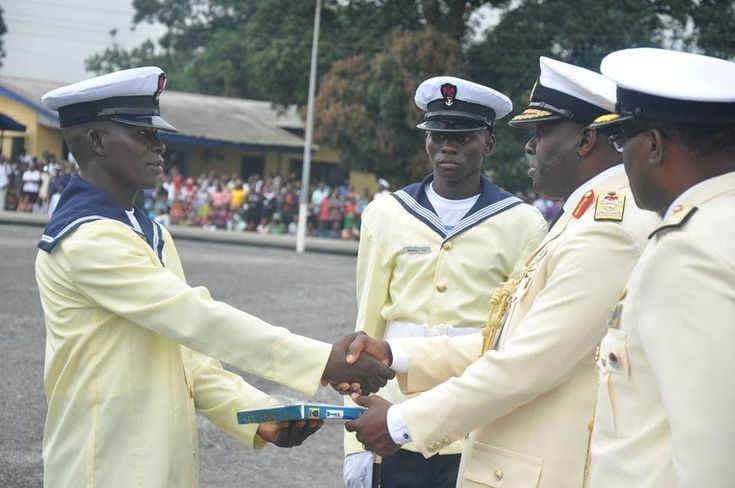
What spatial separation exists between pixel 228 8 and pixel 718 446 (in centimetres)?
6827

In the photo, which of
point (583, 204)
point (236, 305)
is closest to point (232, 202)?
point (236, 305)

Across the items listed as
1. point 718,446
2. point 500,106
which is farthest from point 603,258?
point 500,106

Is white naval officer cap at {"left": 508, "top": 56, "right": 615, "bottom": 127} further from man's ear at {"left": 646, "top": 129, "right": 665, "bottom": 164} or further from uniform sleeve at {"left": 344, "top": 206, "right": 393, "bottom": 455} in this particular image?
uniform sleeve at {"left": 344, "top": 206, "right": 393, "bottom": 455}

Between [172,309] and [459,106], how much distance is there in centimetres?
207

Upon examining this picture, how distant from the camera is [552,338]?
309cm

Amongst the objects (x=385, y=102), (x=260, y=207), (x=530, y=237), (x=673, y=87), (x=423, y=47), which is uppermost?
(x=423, y=47)

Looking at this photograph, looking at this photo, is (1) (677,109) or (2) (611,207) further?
(2) (611,207)

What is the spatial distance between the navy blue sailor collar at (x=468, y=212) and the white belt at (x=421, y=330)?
1.40ft

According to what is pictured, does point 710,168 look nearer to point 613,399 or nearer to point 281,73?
point 613,399

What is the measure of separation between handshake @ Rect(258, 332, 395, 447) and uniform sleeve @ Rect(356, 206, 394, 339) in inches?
28.7

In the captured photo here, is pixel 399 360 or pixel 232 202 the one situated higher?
pixel 399 360

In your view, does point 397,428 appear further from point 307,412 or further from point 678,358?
point 678,358

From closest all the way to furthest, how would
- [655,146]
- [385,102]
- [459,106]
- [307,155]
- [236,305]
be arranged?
[655,146]
[459,106]
[236,305]
[307,155]
[385,102]

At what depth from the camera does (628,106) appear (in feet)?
7.99
